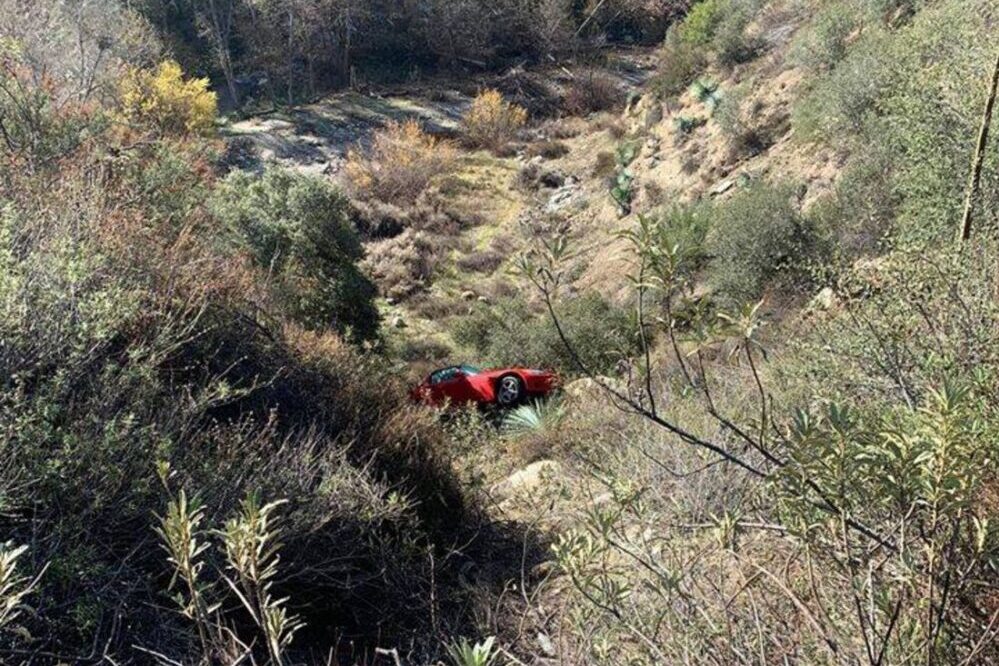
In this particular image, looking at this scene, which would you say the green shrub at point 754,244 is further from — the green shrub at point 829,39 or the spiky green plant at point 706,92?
the spiky green plant at point 706,92

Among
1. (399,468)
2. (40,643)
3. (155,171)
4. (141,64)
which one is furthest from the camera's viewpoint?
(141,64)

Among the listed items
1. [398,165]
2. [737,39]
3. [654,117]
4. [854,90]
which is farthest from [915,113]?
[398,165]

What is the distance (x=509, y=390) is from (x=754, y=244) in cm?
449

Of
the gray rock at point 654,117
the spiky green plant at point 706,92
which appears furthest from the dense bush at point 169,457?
the gray rock at point 654,117

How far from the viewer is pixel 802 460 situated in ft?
4.80

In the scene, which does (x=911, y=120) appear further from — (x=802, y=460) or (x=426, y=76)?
(x=426, y=76)

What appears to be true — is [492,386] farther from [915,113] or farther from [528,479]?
[915,113]

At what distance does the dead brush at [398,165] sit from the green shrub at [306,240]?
8.88 metres

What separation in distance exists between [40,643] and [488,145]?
26359 millimetres

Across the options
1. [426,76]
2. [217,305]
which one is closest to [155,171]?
[217,305]

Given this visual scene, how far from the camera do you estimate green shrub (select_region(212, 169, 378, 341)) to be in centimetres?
1247

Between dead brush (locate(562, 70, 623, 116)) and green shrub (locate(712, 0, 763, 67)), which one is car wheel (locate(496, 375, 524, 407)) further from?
dead brush (locate(562, 70, 623, 116))

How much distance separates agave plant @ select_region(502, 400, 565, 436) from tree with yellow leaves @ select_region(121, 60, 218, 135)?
18699 millimetres

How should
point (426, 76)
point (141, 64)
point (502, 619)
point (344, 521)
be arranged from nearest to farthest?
point (502, 619) < point (344, 521) < point (141, 64) < point (426, 76)
